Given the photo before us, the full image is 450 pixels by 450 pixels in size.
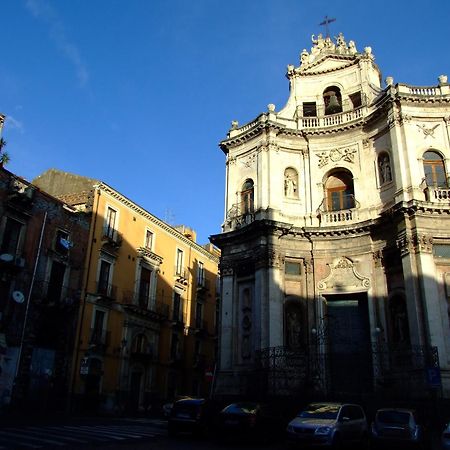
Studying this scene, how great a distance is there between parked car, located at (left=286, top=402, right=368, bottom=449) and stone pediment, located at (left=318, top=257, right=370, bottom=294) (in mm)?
8951

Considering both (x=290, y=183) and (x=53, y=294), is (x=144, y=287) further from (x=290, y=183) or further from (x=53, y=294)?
(x=290, y=183)

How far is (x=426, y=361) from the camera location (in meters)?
18.4

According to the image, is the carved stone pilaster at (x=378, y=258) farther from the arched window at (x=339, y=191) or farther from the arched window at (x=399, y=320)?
the arched window at (x=339, y=191)

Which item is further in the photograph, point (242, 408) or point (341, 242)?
point (341, 242)

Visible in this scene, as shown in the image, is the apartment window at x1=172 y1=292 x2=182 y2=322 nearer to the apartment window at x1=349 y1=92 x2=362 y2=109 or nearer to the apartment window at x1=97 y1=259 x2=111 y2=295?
the apartment window at x1=97 y1=259 x2=111 y2=295

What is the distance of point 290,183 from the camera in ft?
84.2

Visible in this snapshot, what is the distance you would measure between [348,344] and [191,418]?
9391 millimetres

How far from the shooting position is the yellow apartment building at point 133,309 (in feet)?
94.4

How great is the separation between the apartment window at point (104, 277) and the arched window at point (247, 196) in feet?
33.4

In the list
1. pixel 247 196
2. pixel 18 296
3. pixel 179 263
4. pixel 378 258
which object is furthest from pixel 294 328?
pixel 179 263

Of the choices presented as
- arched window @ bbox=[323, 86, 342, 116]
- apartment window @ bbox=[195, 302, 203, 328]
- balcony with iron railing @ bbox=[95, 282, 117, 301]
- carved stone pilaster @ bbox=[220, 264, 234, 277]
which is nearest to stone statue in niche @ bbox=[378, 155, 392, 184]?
arched window @ bbox=[323, 86, 342, 116]

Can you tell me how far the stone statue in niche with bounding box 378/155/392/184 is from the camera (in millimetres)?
23386

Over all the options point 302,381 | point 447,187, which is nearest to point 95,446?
point 302,381

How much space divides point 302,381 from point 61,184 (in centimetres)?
2088
